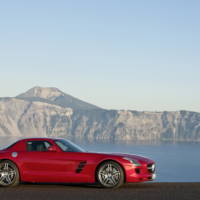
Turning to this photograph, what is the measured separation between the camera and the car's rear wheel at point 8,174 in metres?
12.3

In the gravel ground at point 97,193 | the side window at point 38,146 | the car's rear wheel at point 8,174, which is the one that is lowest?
the gravel ground at point 97,193

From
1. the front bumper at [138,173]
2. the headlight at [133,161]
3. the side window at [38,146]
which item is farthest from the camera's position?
the side window at [38,146]

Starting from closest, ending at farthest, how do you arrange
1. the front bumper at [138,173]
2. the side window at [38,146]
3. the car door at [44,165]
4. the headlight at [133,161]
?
the front bumper at [138,173] → the headlight at [133,161] → the car door at [44,165] → the side window at [38,146]

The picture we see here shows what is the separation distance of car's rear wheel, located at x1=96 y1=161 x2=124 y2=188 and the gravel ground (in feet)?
0.71

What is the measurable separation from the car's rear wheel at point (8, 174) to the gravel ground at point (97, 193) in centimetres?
26

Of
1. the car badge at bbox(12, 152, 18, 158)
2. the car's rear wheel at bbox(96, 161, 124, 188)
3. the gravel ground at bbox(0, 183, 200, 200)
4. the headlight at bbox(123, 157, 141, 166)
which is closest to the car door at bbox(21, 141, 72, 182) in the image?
the car badge at bbox(12, 152, 18, 158)

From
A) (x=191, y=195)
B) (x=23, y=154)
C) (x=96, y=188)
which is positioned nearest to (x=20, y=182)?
(x=23, y=154)

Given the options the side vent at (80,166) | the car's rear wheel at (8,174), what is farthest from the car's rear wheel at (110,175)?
the car's rear wheel at (8,174)

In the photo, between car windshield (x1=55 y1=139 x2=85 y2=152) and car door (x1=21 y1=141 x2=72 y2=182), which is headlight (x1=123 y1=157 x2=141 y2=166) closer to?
car windshield (x1=55 y1=139 x2=85 y2=152)

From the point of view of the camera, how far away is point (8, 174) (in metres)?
12.4

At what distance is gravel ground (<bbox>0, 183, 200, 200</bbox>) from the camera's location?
10117mm

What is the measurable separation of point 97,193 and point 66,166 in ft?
5.25

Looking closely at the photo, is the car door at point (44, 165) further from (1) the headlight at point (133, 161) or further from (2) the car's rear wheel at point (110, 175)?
(1) the headlight at point (133, 161)

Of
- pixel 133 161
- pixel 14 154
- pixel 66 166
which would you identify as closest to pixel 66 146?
pixel 66 166
